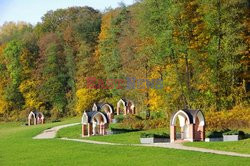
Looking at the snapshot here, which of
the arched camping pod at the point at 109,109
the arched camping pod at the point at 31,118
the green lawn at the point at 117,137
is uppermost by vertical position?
the arched camping pod at the point at 109,109

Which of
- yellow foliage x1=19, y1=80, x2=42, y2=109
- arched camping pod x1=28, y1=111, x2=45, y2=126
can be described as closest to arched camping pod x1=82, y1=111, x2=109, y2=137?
arched camping pod x1=28, y1=111, x2=45, y2=126

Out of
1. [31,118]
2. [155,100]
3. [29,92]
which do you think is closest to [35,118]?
[31,118]

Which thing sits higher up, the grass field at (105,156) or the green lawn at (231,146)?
the green lawn at (231,146)

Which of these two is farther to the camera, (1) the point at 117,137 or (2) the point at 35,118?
(2) the point at 35,118

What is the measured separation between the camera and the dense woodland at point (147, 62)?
39.3 meters

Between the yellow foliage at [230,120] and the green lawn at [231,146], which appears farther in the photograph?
the yellow foliage at [230,120]

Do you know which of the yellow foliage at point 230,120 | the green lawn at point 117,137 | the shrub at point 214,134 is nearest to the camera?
the shrub at point 214,134

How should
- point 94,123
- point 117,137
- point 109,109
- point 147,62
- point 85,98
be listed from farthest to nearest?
point 85,98
point 109,109
point 147,62
point 94,123
point 117,137

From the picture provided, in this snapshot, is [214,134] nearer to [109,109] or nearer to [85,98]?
[109,109]

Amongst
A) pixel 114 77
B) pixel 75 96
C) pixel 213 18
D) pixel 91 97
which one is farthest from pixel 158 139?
pixel 75 96

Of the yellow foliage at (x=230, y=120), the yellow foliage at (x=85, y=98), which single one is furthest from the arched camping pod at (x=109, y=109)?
the yellow foliage at (x=85, y=98)

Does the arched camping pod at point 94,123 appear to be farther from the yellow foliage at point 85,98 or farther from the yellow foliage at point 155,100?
the yellow foliage at point 85,98

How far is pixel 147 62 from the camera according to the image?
157ft

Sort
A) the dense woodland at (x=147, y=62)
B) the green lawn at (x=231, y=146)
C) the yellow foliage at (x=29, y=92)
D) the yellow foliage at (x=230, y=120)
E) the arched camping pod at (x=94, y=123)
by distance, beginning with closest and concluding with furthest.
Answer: the green lawn at (x=231, y=146) → the yellow foliage at (x=230, y=120) → the arched camping pod at (x=94, y=123) → the dense woodland at (x=147, y=62) → the yellow foliage at (x=29, y=92)
